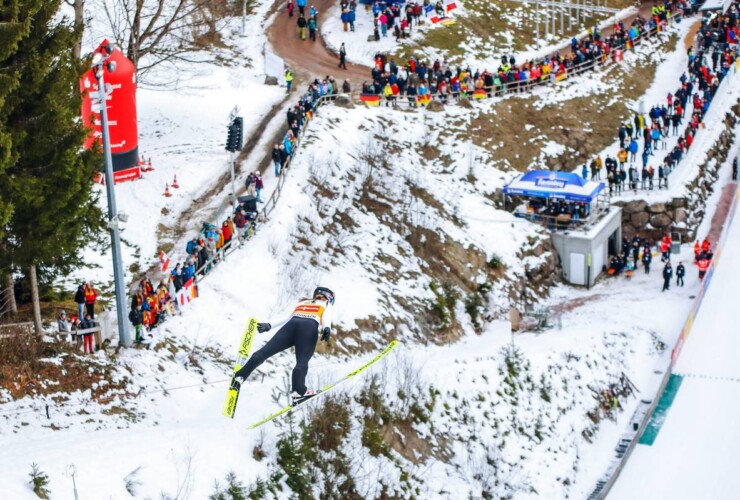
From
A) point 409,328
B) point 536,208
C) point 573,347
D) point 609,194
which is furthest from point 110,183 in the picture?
point 609,194

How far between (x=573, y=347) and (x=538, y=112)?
698 inches


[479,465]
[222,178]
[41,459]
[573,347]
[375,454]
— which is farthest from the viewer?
[222,178]

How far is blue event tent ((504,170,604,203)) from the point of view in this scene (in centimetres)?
4517

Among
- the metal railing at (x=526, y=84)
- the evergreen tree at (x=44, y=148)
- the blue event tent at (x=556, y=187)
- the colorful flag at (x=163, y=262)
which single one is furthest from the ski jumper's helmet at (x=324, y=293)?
the metal railing at (x=526, y=84)

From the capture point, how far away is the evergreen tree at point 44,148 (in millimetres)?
24016

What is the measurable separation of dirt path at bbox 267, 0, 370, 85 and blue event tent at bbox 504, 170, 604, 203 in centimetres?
921

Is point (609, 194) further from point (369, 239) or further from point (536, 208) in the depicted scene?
point (369, 239)

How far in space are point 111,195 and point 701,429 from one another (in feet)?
62.2

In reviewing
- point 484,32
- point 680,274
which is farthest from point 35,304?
point 484,32

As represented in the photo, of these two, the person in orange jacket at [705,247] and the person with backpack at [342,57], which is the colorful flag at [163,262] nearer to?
the person in orange jacket at [705,247]

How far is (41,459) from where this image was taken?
22141mm

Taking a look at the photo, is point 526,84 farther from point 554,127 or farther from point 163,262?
point 163,262

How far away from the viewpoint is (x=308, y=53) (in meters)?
55.6

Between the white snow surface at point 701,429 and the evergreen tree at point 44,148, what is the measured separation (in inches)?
653
